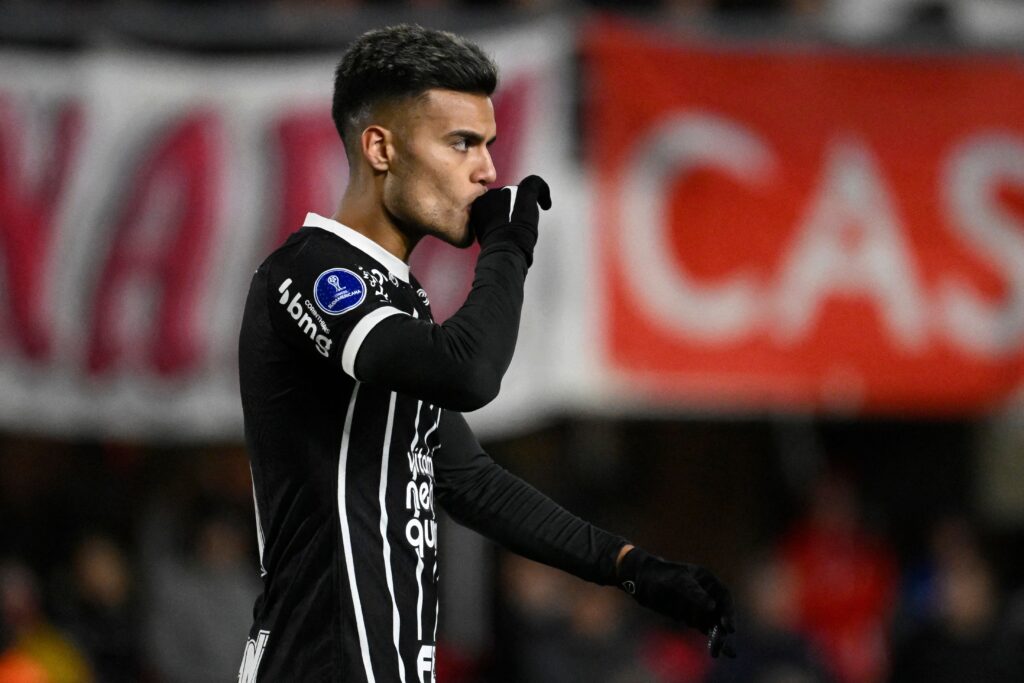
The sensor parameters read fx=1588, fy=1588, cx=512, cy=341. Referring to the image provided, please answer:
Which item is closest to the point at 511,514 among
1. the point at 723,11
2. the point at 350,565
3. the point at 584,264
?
the point at 350,565

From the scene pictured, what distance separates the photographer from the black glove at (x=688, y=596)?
122 inches

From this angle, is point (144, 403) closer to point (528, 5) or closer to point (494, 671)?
point (494, 671)

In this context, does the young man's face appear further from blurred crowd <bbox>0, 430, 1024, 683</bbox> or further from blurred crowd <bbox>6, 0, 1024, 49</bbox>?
blurred crowd <bbox>0, 430, 1024, 683</bbox>

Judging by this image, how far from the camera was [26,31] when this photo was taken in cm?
733

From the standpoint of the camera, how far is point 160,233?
285 inches

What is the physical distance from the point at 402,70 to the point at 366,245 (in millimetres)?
340

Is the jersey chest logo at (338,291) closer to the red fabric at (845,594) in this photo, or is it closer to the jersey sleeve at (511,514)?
the jersey sleeve at (511,514)

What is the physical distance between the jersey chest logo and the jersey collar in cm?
13

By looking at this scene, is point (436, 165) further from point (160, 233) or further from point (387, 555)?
point (160, 233)

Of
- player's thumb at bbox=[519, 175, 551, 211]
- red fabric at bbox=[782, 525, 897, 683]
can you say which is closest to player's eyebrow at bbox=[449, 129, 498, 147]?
player's thumb at bbox=[519, 175, 551, 211]

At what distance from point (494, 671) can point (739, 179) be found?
8.44 feet

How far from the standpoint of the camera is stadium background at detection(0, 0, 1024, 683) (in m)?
7.20

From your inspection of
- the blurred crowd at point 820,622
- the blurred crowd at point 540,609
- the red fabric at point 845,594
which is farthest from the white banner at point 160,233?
the red fabric at point 845,594

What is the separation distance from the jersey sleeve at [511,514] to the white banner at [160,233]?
3.76 metres
